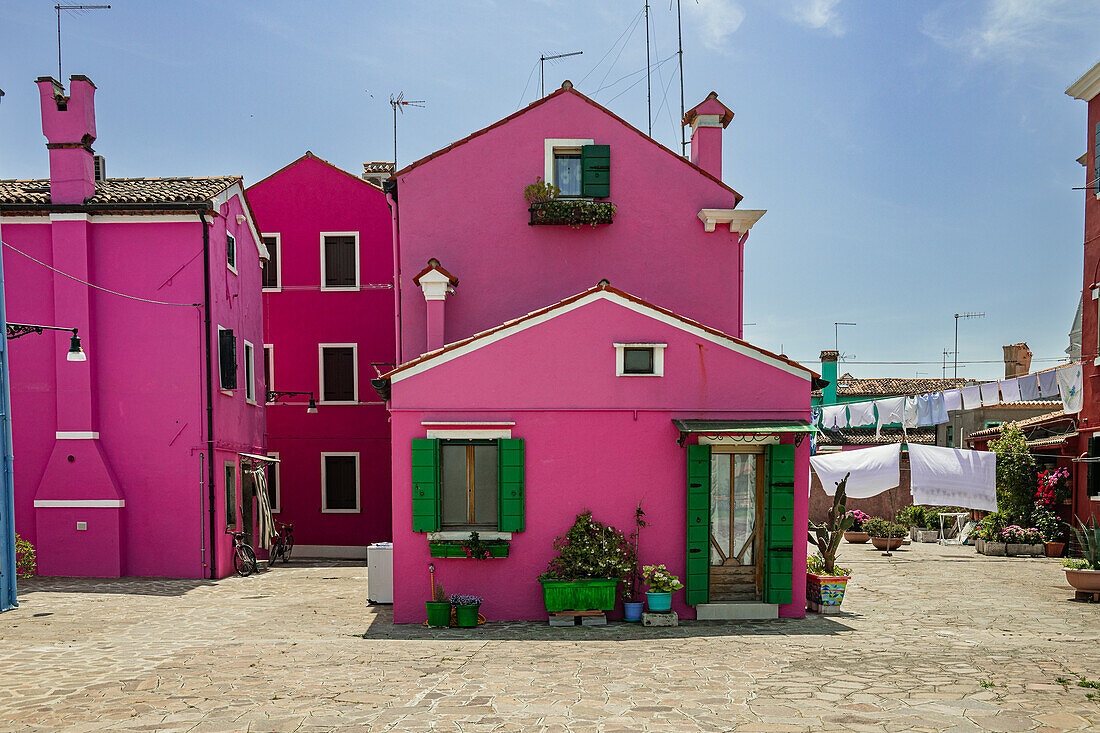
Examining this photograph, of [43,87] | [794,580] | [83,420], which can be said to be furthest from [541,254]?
[43,87]

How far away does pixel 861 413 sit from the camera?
2597 centimetres

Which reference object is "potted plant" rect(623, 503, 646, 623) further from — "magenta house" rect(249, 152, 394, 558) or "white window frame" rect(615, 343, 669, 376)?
"magenta house" rect(249, 152, 394, 558)

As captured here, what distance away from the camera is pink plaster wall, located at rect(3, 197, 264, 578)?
50.7ft

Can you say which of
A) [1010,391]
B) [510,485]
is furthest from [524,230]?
[1010,391]

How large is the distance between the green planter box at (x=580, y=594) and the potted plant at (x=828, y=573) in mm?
3099


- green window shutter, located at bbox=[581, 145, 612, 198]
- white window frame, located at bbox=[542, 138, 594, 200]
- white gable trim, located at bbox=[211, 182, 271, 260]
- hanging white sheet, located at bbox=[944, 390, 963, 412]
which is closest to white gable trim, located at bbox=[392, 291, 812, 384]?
green window shutter, located at bbox=[581, 145, 612, 198]

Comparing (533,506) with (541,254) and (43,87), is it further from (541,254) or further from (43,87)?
(43,87)

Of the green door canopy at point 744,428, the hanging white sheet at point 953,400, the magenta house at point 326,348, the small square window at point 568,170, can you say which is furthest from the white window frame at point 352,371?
the hanging white sheet at point 953,400

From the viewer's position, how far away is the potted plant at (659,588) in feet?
36.7

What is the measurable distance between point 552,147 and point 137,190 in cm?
820

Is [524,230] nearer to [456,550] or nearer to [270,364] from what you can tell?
[456,550]

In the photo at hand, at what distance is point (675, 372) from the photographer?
11812mm

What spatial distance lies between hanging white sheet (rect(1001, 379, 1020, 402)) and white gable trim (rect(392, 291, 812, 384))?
9.93 metres

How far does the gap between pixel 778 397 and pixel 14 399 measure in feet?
43.5
